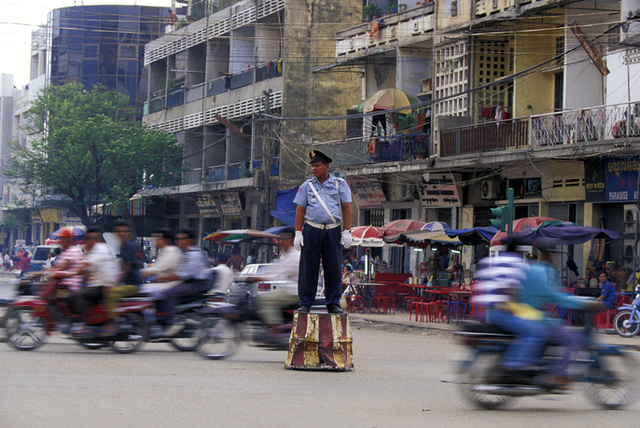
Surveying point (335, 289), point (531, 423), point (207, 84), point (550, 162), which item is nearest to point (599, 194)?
point (550, 162)

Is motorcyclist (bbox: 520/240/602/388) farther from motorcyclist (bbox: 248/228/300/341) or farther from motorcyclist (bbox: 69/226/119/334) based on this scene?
motorcyclist (bbox: 69/226/119/334)

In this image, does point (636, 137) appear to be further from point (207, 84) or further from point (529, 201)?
point (207, 84)

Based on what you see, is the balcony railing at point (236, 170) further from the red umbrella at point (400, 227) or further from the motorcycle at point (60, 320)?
the motorcycle at point (60, 320)

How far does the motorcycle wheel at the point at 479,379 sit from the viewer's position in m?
7.49

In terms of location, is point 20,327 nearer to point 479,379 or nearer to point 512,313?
point 479,379

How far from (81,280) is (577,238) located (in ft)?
37.0

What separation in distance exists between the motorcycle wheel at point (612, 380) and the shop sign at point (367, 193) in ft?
84.0

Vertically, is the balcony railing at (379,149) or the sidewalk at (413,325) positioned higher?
the balcony railing at (379,149)

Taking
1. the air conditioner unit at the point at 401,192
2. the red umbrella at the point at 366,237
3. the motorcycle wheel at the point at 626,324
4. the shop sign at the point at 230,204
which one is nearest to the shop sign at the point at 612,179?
the motorcycle wheel at the point at 626,324

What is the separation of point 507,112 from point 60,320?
61.8ft

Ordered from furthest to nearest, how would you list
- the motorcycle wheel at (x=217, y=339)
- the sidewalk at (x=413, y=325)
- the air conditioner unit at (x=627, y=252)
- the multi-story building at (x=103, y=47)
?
the multi-story building at (x=103, y=47) < the air conditioner unit at (x=627, y=252) < the sidewalk at (x=413, y=325) < the motorcycle wheel at (x=217, y=339)

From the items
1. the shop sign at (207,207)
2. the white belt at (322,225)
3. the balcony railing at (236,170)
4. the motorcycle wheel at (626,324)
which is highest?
the balcony railing at (236,170)

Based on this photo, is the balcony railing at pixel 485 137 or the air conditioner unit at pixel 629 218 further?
the balcony railing at pixel 485 137

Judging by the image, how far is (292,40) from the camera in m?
38.7
